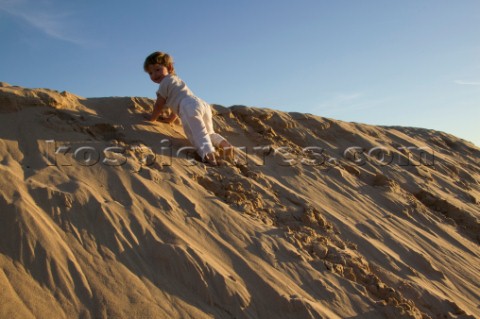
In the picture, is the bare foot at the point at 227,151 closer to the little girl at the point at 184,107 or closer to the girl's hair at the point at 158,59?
the little girl at the point at 184,107

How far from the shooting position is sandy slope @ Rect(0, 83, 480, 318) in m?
2.19

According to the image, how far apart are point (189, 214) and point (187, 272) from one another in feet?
1.85

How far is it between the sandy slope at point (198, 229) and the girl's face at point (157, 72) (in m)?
0.38

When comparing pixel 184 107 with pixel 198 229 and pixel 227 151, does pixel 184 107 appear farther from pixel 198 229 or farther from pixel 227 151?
pixel 198 229

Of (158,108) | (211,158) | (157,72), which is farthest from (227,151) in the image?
(157,72)

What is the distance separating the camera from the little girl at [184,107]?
3.73 m

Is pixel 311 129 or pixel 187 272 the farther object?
pixel 311 129

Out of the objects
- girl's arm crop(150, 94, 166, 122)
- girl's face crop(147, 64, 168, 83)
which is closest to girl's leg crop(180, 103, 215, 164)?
girl's arm crop(150, 94, 166, 122)

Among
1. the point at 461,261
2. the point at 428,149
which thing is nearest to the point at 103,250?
the point at 461,261

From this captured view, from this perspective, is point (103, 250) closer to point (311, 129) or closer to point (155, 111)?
point (155, 111)

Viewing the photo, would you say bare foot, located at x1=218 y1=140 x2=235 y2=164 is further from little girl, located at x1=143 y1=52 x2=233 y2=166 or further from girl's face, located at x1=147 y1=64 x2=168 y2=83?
girl's face, located at x1=147 y1=64 x2=168 y2=83

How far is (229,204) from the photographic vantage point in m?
3.14

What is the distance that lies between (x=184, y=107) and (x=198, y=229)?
145cm

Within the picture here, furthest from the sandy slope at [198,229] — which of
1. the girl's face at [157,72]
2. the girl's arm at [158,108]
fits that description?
the girl's face at [157,72]
